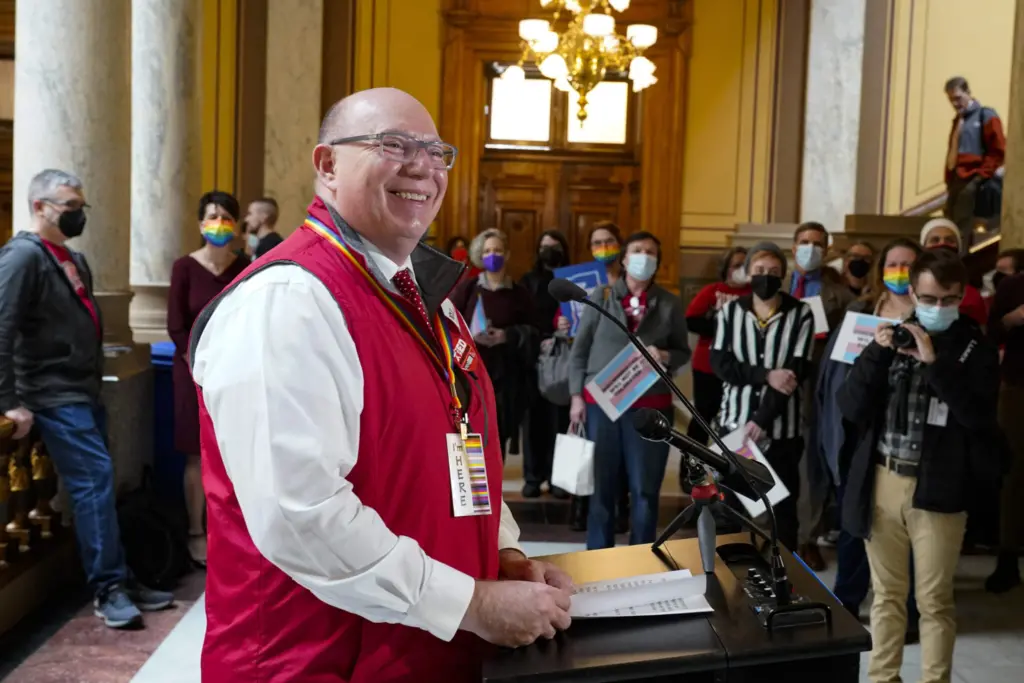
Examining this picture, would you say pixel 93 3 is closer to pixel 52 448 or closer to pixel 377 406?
pixel 52 448

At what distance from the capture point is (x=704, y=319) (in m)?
6.12

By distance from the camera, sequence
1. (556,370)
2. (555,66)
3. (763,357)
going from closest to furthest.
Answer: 1. (763,357)
2. (556,370)
3. (555,66)

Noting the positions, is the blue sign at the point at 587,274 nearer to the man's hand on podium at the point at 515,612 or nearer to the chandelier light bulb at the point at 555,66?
the chandelier light bulb at the point at 555,66

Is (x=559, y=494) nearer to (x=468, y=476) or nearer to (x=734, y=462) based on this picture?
(x=734, y=462)

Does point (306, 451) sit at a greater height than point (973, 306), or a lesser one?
→ lesser

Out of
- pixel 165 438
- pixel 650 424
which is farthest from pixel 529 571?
pixel 165 438

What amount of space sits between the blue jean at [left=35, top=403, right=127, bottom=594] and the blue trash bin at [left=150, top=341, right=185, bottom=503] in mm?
983

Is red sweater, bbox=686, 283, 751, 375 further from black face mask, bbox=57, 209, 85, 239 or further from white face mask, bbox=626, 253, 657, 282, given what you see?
black face mask, bbox=57, 209, 85, 239

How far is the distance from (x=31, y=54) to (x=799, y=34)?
27.1 ft

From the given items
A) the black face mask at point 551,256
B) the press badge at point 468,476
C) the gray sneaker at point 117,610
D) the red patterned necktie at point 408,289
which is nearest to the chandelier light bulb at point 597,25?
the black face mask at point 551,256

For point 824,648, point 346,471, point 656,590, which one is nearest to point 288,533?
point 346,471

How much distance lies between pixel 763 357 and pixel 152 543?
276 cm

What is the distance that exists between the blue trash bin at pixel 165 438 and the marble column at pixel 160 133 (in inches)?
44.9

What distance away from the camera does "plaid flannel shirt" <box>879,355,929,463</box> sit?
345 centimetres
